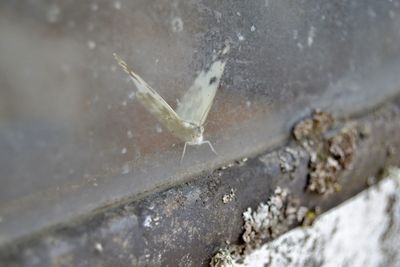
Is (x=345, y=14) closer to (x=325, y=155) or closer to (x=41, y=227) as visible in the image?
(x=325, y=155)

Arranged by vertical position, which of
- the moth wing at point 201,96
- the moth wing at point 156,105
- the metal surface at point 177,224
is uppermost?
the moth wing at point 201,96

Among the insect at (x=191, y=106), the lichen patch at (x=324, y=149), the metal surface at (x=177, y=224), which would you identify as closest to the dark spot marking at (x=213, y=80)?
the insect at (x=191, y=106)

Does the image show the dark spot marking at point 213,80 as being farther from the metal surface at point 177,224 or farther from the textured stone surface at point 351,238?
the textured stone surface at point 351,238

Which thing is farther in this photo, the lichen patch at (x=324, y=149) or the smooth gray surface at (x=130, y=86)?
the lichen patch at (x=324, y=149)

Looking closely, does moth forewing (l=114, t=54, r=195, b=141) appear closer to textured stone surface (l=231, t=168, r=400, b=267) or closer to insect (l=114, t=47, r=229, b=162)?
insect (l=114, t=47, r=229, b=162)

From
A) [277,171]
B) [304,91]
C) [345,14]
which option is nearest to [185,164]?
[277,171]

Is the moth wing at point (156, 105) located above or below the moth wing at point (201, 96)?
below

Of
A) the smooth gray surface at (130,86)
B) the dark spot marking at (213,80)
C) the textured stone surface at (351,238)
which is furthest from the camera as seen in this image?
the textured stone surface at (351,238)
